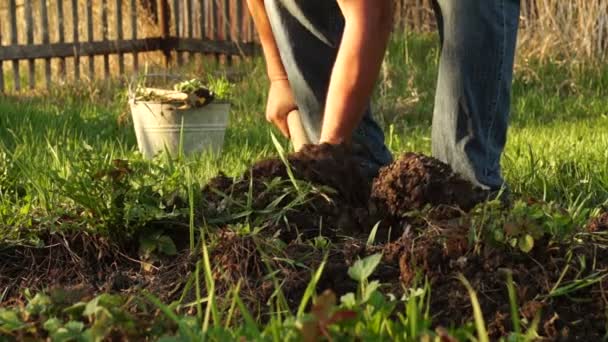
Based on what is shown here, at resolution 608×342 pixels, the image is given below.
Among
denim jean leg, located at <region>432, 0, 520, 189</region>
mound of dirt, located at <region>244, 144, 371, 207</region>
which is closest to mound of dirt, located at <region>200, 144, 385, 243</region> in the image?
mound of dirt, located at <region>244, 144, 371, 207</region>

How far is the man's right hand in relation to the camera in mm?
3588

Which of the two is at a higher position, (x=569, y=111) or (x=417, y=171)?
(x=417, y=171)

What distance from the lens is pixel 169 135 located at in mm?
5039

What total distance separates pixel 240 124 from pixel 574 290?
4398 millimetres

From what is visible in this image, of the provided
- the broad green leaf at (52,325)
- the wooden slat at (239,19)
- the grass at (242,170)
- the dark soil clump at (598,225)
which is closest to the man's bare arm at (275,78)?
the grass at (242,170)

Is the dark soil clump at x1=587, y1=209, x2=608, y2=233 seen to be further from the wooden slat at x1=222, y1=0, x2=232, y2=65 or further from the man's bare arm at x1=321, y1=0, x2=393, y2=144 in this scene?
the wooden slat at x1=222, y1=0, x2=232, y2=65

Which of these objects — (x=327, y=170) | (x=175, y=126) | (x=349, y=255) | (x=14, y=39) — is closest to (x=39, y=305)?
(x=349, y=255)

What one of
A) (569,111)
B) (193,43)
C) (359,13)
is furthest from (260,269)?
(193,43)

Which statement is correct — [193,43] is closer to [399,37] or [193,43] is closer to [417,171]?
[399,37]

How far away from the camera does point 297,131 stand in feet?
11.6

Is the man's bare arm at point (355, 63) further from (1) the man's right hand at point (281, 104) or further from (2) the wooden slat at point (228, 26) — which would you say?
(2) the wooden slat at point (228, 26)

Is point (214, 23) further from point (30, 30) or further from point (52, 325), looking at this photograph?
point (52, 325)

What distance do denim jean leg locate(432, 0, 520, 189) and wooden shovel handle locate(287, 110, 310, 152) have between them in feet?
1.91

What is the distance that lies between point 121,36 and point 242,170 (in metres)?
6.73
